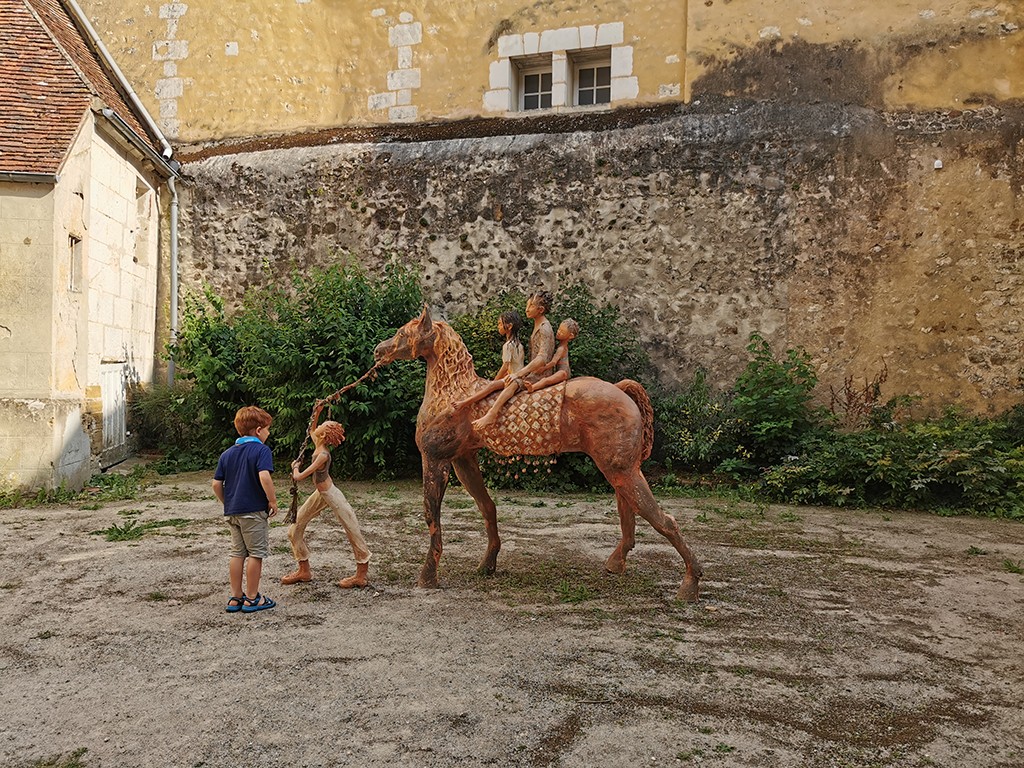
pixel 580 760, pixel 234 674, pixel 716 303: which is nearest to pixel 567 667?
pixel 580 760

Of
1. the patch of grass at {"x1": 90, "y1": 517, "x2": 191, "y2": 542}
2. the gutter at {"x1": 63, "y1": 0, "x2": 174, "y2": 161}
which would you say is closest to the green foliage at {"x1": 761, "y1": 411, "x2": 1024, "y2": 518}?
the patch of grass at {"x1": 90, "y1": 517, "x2": 191, "y2": 542}

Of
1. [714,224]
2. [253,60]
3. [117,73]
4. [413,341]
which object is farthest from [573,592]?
[117,73]

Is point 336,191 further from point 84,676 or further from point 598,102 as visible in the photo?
point 84,676

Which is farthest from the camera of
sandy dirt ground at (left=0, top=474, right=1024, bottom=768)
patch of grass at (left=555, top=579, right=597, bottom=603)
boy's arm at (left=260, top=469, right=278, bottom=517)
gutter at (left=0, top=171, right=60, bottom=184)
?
gutter at (left=0, top=171, right=60, bottom=184)

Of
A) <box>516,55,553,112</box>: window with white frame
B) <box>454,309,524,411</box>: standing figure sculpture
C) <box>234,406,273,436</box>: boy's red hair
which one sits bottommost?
<box>234,406,273,436</box>: boy's red hair

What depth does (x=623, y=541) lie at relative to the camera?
5.73m

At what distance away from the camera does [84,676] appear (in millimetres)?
3918

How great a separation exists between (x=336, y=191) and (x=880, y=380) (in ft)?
26.3

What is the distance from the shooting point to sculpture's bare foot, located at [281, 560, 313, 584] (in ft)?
18.1

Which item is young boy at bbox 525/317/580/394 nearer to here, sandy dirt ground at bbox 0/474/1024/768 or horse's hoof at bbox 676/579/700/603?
sandy dirt ground at bbox 0/474/1024/768

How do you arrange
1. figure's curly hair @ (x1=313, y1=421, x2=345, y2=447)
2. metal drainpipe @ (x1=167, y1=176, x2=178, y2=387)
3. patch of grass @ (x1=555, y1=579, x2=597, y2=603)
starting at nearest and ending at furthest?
patch of grass @ (x1=555, y1=579, x2=597, y2=603), figure's curly hair @ (x1=313, y1=421, x2=345, y2=447), metal drainpipe @ (x1=167, y1=176, x2=178, y2=387)

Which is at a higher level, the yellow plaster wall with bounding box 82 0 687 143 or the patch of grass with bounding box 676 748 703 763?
the yellow plaster wall with bounding box 82 0 687 143

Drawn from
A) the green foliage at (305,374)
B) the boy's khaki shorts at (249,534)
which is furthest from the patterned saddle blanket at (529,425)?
the green foliage at (305,374)

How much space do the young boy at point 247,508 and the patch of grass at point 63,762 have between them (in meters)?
1.81
